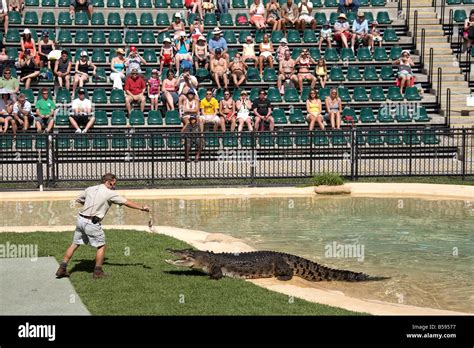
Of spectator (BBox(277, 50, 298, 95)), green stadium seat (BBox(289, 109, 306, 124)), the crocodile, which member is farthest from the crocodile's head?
spectator (BBox(277, 50, 298, 95))

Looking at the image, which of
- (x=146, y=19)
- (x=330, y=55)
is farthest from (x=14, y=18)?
(x=330, y=55)

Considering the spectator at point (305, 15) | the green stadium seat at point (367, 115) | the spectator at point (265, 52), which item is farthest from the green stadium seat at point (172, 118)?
the spectator at point (305, 15)

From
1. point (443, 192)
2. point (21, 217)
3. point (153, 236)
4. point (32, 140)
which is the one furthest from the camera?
point (32, 140)

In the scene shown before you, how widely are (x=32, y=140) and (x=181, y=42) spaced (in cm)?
803

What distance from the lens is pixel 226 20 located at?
1375 inches

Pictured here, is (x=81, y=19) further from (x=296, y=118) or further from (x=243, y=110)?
(x=296, y=118)

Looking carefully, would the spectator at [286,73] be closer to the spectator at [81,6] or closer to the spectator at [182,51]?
the spectator at [182,51]

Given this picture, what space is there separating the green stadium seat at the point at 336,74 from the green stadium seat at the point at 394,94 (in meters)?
1.67

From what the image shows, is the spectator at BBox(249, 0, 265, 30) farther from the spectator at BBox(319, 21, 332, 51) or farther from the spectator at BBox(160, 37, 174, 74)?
the spectator at BBox(160, 37, 174, 74)

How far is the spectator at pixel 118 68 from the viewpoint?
31.0 m

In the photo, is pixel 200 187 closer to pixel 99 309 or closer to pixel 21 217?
pixel 21 217

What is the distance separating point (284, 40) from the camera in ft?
108

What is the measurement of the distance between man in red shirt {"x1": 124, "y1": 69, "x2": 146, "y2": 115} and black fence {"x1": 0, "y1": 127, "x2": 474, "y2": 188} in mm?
4323
